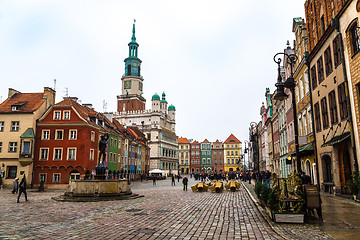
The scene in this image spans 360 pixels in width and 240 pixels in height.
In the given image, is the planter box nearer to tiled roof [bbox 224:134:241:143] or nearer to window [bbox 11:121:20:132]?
window [bbox 11:121:20:132]

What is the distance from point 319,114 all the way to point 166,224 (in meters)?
17.1

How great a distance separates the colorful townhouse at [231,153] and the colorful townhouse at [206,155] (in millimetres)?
7845

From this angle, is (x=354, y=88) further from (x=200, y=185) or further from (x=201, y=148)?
(x=201, y=148)

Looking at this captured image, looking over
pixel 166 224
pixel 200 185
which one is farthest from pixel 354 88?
pixel 200 185

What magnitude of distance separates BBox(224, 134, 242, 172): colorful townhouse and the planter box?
126 meters

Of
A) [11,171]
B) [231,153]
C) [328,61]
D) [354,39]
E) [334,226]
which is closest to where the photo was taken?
[334,226]

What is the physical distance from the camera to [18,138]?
37062mm

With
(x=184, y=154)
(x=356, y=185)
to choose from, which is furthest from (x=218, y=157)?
(x=356, y=185)

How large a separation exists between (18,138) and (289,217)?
121ft

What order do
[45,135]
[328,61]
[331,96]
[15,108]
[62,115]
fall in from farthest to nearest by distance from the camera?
[62,115] → [15,108] → [45,135] → [328,61] → [331,96]

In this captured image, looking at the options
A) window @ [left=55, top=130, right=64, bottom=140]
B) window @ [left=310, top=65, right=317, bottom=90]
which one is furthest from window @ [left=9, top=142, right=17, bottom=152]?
window @ [left=310, top=65, right=317, bottom=90]

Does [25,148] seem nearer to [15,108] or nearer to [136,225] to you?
[15,108]

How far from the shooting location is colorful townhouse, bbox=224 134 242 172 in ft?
436

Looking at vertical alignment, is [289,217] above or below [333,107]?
below
